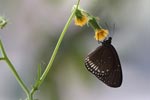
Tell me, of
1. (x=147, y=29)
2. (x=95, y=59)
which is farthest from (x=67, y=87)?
(x=95, y=59)

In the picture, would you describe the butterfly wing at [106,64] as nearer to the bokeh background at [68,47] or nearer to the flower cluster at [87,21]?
the flower cluster at [87,21]

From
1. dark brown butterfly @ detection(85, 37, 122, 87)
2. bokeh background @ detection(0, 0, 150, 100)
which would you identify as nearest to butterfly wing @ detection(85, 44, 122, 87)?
dark brown butterfly @ detection(85, 37, 122, 87)

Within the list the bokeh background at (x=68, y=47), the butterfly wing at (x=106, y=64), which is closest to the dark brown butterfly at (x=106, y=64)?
the butterfly wing at (x=106, y=64)

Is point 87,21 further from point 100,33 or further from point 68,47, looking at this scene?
point 68,47

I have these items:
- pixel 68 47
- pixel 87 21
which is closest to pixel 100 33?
pixel 87 21

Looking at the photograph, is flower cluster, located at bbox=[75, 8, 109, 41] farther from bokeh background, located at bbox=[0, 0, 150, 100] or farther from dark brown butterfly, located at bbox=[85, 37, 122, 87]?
bokeh background, located at bbox=[0, 0, 150, 100]

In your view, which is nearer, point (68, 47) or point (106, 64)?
point (106, 64)

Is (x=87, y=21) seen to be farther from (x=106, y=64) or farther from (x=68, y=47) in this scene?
(x=68, y=47)

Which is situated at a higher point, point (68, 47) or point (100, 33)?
point (100, 33)
